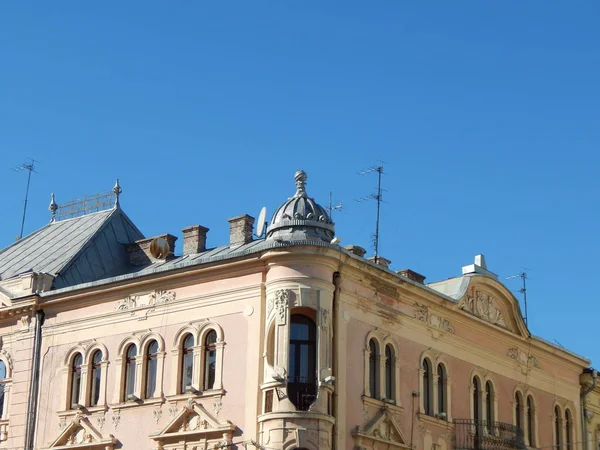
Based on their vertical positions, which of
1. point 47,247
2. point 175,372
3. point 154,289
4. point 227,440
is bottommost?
point 227,440

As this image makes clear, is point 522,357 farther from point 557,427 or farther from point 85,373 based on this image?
point 85,373

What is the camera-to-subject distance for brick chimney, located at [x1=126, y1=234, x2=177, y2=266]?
133 feet

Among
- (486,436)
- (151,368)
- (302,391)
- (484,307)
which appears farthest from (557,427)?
(151,368)

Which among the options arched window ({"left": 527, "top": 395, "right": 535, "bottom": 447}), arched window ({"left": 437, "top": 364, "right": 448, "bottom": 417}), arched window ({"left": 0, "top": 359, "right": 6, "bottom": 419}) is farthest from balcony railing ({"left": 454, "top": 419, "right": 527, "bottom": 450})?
arched window ({"left": 0, "top": 359, "right": 6, "bottom": 419})

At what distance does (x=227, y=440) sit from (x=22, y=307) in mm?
9180

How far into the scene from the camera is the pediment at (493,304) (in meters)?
39.0

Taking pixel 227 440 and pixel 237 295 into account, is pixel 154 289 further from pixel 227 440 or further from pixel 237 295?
pixel 227 440

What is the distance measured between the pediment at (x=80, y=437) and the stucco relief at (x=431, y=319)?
9.66 metres

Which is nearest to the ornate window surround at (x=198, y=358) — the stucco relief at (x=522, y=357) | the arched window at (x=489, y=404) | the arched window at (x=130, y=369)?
the arched window at (x=130, y=369)

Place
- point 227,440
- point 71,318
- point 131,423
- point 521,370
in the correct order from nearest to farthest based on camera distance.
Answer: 1. point 227,440
2. point 131,423
3. point 71,318
4. point 521,370

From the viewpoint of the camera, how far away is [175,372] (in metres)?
34.1

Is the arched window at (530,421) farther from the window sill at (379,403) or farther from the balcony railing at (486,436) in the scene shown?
the window sill at (379,403)

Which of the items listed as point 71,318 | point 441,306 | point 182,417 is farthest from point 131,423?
point 441,306

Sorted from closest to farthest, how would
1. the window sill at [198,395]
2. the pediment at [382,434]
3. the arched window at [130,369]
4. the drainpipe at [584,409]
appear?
the window sill at [198,395] < the pediment at [382,434] < the arched window at [130,369] < the drainpipe at [584,409]
